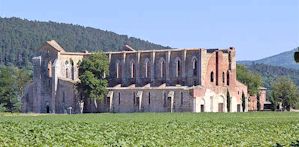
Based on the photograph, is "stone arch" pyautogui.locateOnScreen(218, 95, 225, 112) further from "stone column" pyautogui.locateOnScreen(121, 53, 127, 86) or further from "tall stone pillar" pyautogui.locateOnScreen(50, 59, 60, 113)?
"tall stone pillar" pyautogui.locateOnScreen(50, 59, 60, 113)

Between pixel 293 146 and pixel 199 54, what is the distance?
88.3 metres

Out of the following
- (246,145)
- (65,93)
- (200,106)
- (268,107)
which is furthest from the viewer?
(268,107)

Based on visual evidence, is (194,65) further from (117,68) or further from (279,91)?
(279,91)

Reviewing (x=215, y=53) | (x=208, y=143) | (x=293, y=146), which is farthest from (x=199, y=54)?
(x=293, y=146)

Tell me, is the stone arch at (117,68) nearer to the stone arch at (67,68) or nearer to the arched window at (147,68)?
the arched window at (147,68)

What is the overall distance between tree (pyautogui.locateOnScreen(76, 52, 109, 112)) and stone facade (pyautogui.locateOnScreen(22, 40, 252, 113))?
1469 mm

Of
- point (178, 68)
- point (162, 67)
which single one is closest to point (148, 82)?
point (162, 67)

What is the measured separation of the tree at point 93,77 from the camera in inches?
3831

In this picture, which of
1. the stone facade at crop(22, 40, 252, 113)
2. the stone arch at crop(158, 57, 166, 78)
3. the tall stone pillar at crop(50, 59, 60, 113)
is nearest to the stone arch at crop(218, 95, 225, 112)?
the stone facade at crop(22, 40, 252, 113)

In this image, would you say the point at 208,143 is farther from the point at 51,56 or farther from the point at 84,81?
the point at 51,56

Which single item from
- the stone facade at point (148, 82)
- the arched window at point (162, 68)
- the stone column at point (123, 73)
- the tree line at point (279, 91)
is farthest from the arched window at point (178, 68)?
the tree line at point (279, 91)

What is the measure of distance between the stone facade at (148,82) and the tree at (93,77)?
1.47 m

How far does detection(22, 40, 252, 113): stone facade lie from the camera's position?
3728 inches

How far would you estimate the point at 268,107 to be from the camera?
12388 cm
